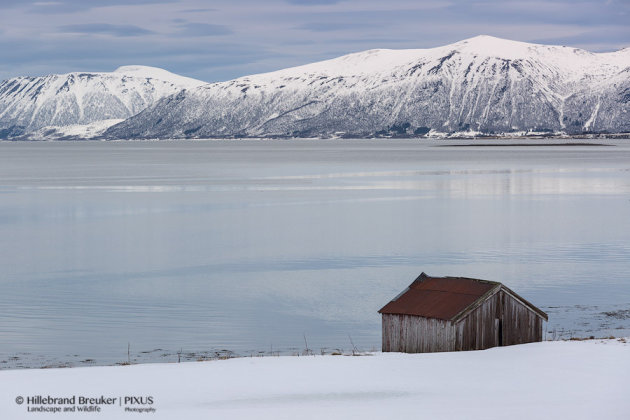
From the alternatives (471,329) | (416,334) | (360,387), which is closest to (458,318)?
(471,329)

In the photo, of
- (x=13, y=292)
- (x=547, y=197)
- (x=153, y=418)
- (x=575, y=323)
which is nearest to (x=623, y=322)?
(x=575, y=323)

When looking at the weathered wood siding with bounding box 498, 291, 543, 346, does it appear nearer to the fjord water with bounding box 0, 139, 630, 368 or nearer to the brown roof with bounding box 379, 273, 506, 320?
the brown roof with bounding box 379, 273, 506, 320

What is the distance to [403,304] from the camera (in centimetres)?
2477

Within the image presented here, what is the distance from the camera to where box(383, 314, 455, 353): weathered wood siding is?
77.3 feet

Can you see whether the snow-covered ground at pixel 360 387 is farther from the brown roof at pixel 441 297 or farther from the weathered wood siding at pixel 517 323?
the brown roof at pixel 441 297

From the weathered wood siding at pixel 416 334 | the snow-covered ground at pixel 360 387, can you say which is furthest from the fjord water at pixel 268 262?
the snow-covered ground at pixel 360 387

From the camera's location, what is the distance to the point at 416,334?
2425 cm

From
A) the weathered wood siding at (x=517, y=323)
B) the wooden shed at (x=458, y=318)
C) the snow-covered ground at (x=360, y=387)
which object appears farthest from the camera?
the weathered wood siding at (x=517, y=323)

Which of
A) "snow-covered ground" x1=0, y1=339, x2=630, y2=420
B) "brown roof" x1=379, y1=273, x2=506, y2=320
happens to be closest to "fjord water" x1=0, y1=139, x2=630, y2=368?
"brown roof" x1=379, y1=273, x2=506, y2=320

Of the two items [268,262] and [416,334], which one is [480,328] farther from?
[268,262]

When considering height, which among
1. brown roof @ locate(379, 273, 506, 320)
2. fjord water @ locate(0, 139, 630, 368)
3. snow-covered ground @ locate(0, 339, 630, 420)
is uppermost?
brown roof @ locate(379, 273, 506, 320)

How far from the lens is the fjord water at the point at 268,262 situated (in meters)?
30.9

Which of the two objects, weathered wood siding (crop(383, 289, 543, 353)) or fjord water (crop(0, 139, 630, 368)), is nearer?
weathered wood siding (crop(383, 289, 543, 353))

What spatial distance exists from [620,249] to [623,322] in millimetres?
23168
